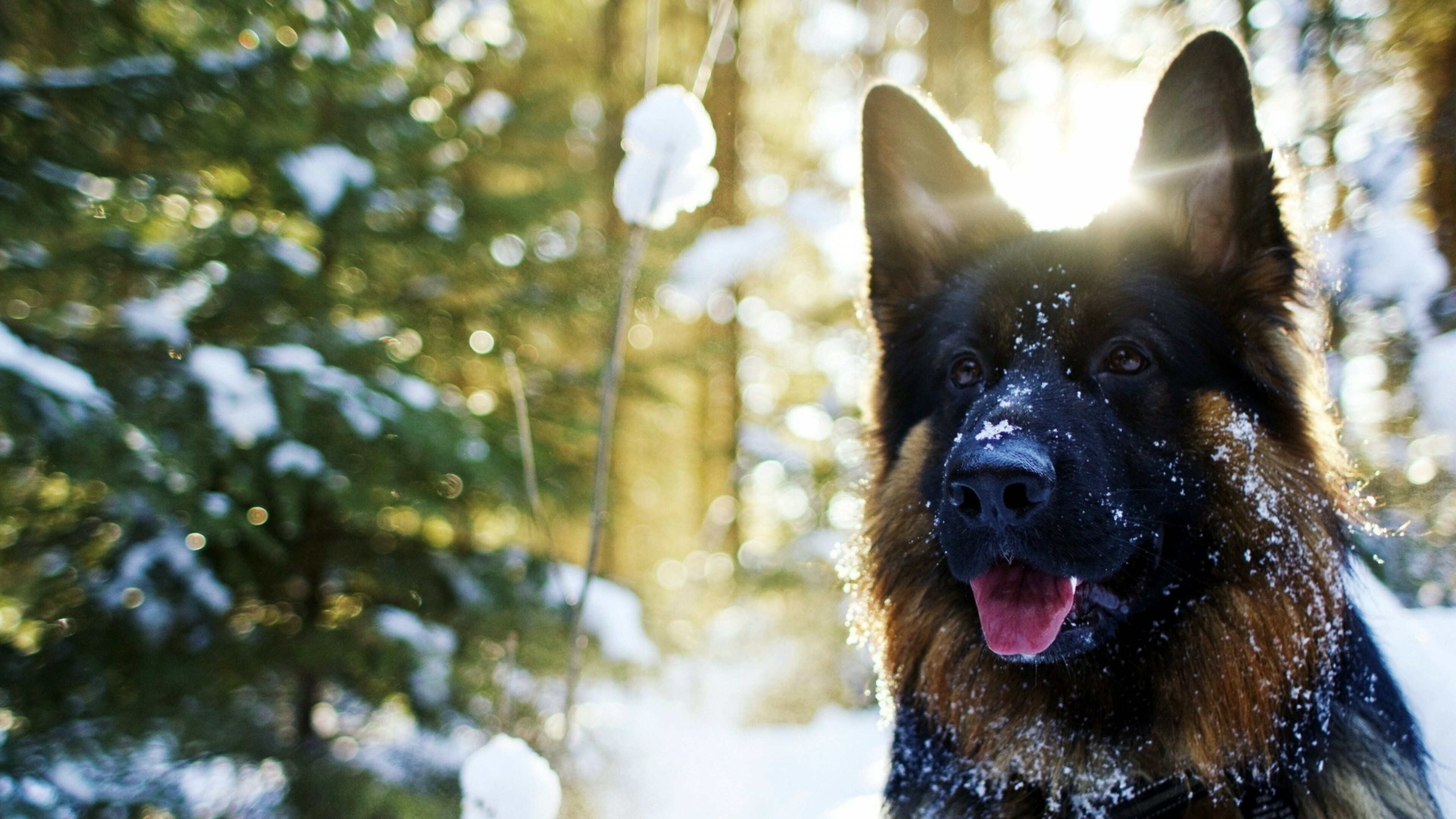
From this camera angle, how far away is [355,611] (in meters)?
4.74

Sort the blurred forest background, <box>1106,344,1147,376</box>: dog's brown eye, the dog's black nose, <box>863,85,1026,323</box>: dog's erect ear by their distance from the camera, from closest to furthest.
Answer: the dog's black nose → <box>1106,344,1147,376</box>: dog's brown eye → <box>863,85,1026,323</box>: dog's erect ear → the blurred forest background

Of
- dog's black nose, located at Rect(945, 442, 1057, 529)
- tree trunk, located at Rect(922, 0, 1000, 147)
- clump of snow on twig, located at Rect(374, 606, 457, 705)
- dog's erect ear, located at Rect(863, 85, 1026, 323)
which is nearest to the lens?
dog's black nose, located at Rect(945, 442, 1057, 529)

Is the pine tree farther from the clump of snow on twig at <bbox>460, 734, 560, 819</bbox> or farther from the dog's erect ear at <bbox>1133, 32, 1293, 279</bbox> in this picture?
the dog's erect ear at <bbox>1133, 32, 1293, 279</bbox>

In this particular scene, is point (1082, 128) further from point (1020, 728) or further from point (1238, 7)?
point (1020, 728)

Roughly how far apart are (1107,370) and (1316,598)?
2.42 feet

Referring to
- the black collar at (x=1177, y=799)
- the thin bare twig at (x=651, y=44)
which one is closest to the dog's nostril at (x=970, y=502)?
the black collar at (x=1177, y=799)

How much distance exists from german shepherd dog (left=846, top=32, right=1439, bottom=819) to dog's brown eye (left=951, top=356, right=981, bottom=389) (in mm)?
20

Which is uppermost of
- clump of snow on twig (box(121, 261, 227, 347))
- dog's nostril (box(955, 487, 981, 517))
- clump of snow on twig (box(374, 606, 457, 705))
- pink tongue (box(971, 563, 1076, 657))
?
clump of snow on twig (box(121, 261, 227, 347))

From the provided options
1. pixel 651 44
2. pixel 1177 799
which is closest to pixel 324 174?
pixel 651 44

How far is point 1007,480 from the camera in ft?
6.19

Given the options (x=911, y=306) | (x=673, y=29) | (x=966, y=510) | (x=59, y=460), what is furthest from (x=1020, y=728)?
(x=673, y=29)

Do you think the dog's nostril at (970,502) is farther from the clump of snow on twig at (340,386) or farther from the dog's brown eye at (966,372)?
the clump of snow on twig at (340,386)

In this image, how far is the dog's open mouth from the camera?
206cm

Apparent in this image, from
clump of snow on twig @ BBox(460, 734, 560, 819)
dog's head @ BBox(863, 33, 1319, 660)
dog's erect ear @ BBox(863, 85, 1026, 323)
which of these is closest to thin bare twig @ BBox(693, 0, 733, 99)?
dog's erect ear @ BBox(863, 85, 1026, 323)
